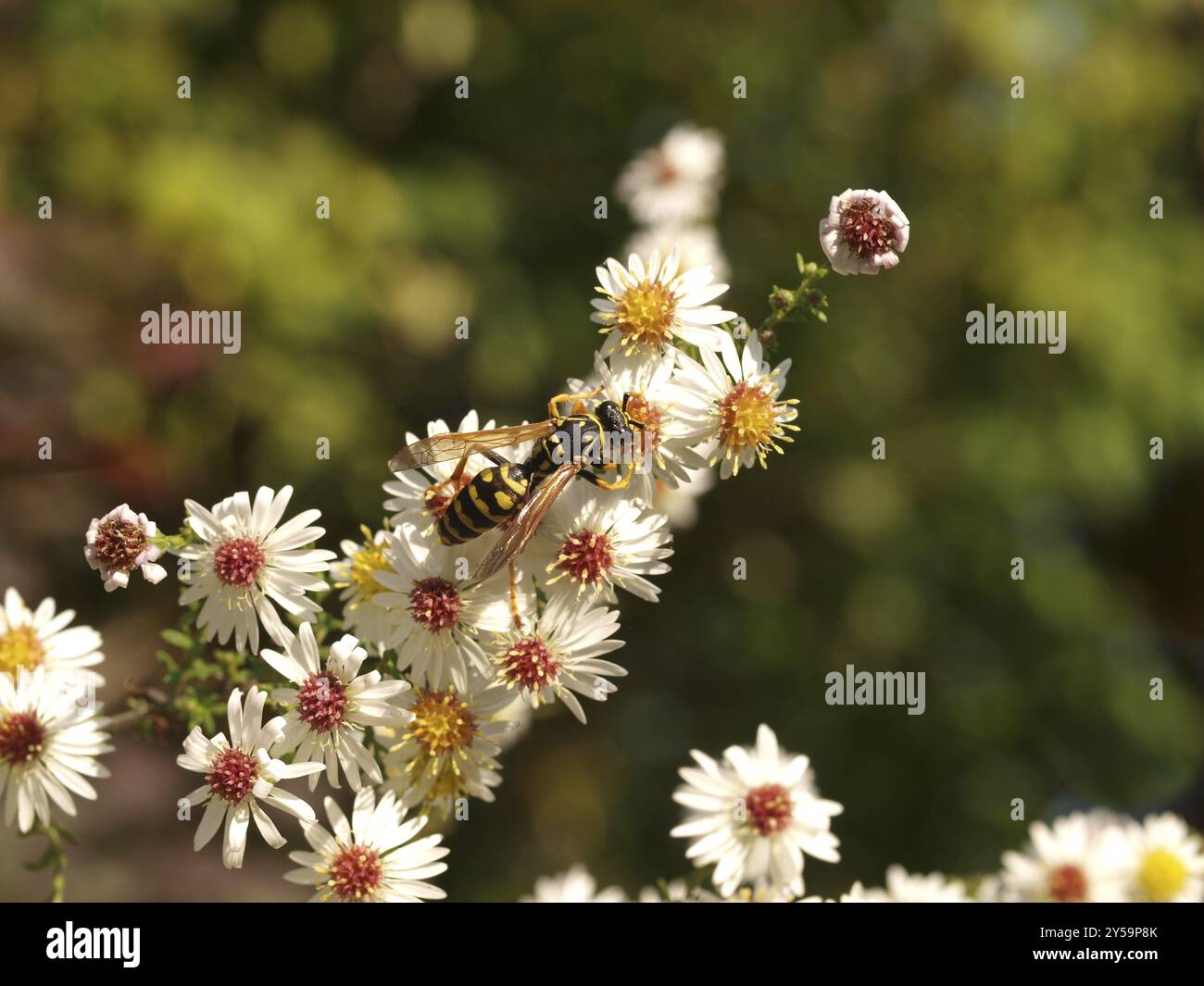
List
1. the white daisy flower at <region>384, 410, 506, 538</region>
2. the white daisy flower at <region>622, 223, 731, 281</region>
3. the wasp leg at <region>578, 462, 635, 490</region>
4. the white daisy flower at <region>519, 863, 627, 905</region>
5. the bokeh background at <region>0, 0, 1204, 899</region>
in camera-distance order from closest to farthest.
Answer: the wasp leg at <region>578, 462, 635, 490</region>, the white daisy flower at <region>384, 410, 506, 538</region>, the white daisy flower at <region>519, 863, 627, 905</region>, the white daisy flower at <region>622, 223, 731, 281</region>, the bokeh background at <region>0, 0, 1204, 899</region>

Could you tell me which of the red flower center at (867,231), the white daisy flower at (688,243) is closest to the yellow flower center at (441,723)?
the red flower center at (867,231)

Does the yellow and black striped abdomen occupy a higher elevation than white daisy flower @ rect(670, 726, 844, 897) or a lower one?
higher

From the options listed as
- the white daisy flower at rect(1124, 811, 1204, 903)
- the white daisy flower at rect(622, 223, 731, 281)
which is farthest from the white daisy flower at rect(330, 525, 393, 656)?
the white daisy flower at rect(1124, 811, 1204, 903)

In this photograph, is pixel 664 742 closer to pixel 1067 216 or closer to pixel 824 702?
pixel 824 702

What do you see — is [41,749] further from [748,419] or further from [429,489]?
[748,419]

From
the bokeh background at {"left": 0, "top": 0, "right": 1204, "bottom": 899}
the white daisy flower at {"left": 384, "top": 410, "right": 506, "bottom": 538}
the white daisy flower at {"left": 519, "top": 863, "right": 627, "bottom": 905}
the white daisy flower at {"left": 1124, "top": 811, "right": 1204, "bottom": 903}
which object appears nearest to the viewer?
the white daisy flower at {"left": 384, "top": 410, "right": 506, "bottom": 538}

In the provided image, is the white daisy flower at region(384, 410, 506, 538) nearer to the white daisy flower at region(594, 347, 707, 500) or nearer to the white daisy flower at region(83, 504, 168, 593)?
the white daisy flower at region(594, 347, 707, 500)

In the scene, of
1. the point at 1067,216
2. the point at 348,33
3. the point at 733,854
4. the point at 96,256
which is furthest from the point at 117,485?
the point at 1067,216
